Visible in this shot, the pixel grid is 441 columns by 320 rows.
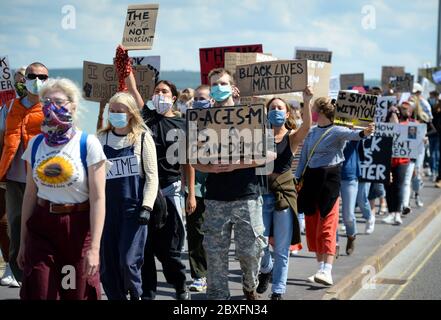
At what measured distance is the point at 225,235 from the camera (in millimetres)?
6828

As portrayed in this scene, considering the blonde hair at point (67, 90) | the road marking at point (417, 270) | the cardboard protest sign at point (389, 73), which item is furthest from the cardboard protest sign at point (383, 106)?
the blonde hair at point (67, 90)

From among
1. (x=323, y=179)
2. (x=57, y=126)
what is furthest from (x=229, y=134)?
(x=323, y=179)

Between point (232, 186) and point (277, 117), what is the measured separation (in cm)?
128

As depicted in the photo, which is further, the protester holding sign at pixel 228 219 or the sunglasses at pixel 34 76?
the sunglasses at pixel 34 76

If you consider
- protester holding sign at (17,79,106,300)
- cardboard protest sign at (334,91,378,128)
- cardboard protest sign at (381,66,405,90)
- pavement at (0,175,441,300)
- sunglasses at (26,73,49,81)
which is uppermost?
cardboard protest sign at (381,66,405,90)

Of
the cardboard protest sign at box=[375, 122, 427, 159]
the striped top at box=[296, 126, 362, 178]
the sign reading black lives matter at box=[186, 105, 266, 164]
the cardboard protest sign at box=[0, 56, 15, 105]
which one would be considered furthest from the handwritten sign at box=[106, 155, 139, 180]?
the cardboard protest sign at box=[375, 122, 427, 159]

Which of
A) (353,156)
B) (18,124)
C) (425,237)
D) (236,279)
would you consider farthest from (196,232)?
(425,237)

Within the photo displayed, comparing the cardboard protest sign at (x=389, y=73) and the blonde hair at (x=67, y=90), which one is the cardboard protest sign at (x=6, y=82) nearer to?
the blonde hair at (x=67, y=90)

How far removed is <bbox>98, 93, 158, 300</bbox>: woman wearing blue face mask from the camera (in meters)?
6.86

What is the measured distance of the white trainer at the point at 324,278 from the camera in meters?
8.86

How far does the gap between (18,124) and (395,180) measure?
818cm

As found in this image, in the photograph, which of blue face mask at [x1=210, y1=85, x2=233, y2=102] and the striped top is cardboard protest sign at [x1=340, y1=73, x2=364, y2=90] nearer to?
the striped top

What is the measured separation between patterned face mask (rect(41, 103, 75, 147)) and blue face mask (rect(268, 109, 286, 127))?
280cm

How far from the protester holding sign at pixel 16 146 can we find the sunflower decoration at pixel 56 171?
2.41 metres
